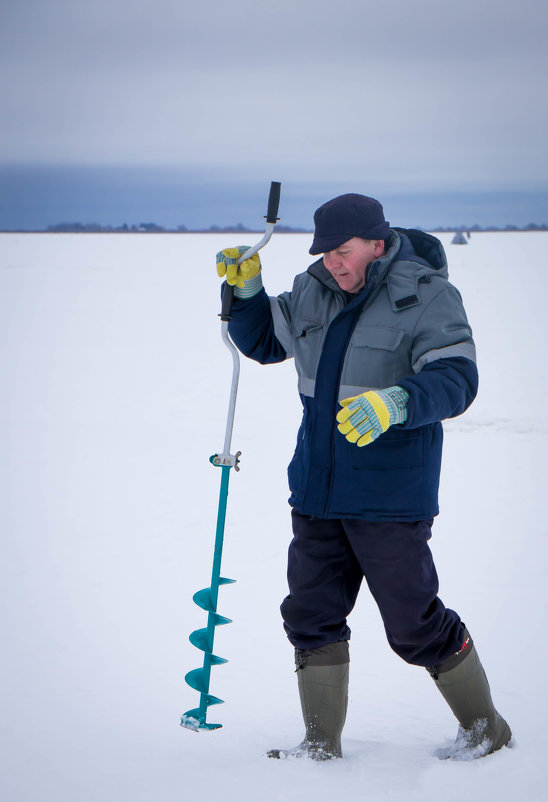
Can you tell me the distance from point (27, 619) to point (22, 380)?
5.38 meters

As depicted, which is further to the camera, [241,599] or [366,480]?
[241,599]

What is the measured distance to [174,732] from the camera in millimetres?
2629

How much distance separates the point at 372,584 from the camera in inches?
89.1

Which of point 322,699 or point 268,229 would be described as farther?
point 268,229

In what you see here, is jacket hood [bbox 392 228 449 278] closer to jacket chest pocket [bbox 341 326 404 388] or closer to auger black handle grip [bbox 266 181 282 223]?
jacket chest pocket [bbox 341 326 404 388]

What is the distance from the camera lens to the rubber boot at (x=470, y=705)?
2312 mm

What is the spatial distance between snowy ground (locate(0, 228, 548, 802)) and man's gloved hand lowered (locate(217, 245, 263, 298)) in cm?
146

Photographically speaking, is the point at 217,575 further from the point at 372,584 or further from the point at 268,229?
the point at 268,229

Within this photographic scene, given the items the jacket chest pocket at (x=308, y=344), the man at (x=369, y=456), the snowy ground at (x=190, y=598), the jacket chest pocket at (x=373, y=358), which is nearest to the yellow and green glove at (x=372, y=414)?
the man at (x=369, y=456)

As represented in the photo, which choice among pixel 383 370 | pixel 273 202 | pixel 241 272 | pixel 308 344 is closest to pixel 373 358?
pixel 383 370

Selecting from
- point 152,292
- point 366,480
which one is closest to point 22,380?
point 366,480

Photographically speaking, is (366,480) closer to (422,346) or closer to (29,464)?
(422,346)

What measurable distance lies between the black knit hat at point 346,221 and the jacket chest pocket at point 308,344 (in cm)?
23

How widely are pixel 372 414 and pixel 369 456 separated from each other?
0.26 metres
